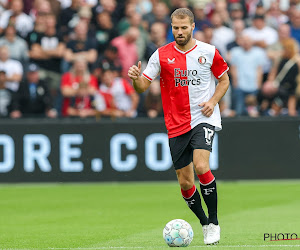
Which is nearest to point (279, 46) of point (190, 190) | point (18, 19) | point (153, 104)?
point (153, 104)

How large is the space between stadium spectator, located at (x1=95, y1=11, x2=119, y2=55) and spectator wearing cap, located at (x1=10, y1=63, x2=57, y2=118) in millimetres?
2076

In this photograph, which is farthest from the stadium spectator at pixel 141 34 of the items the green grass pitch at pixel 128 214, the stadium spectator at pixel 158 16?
the green grass pitch at pixel 128 214

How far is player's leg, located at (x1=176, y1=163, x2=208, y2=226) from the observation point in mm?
8773

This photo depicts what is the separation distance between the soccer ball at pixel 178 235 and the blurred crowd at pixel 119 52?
8.82 m

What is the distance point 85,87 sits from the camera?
16844 millimetres

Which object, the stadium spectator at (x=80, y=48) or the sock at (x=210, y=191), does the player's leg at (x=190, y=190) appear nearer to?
the sock at (x=210, y=191)

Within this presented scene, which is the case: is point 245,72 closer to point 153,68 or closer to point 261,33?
point 261,33

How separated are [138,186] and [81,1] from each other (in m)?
5.23

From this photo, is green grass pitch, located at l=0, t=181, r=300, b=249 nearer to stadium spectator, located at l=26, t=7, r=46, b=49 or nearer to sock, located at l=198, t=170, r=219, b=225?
sock, located at l=198, t=170, r=219, b=225

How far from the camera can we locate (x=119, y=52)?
18000 millimetres

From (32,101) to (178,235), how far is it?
31.3 feet

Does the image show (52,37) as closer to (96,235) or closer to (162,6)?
(162,6)

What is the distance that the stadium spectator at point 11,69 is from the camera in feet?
56.6

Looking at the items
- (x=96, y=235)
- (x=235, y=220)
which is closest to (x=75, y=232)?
(x=96, y=235)
